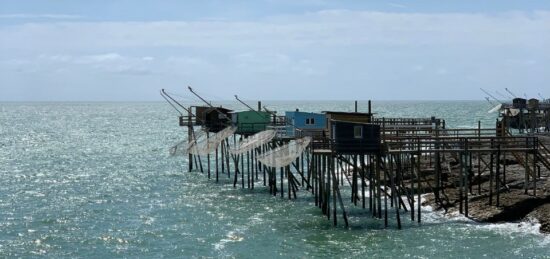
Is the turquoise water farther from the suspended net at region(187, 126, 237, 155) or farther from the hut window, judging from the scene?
the hut window

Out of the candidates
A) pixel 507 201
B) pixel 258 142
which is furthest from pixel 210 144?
pixel 507 201

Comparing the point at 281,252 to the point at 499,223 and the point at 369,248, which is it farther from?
the point at 499,223

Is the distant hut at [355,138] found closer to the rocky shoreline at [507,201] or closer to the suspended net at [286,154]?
the suspended net at [286,154]

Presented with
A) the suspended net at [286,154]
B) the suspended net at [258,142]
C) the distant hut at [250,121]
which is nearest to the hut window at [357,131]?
the suspended net at [286,154]

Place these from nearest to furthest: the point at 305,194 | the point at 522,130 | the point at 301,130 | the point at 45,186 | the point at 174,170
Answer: the point at 301,130 < the point at 305,194 < the point at 45,186 < the point at 174,170 < the point at 522,130

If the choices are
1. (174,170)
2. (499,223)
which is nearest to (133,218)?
(499,223)

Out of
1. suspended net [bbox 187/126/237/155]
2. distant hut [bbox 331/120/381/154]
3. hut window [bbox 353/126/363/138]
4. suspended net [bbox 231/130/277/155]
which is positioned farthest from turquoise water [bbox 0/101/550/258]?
hut window [bbox 353/126/363/138]

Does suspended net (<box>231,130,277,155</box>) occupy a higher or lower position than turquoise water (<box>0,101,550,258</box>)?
higher

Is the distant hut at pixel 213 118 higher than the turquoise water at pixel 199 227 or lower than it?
higher
